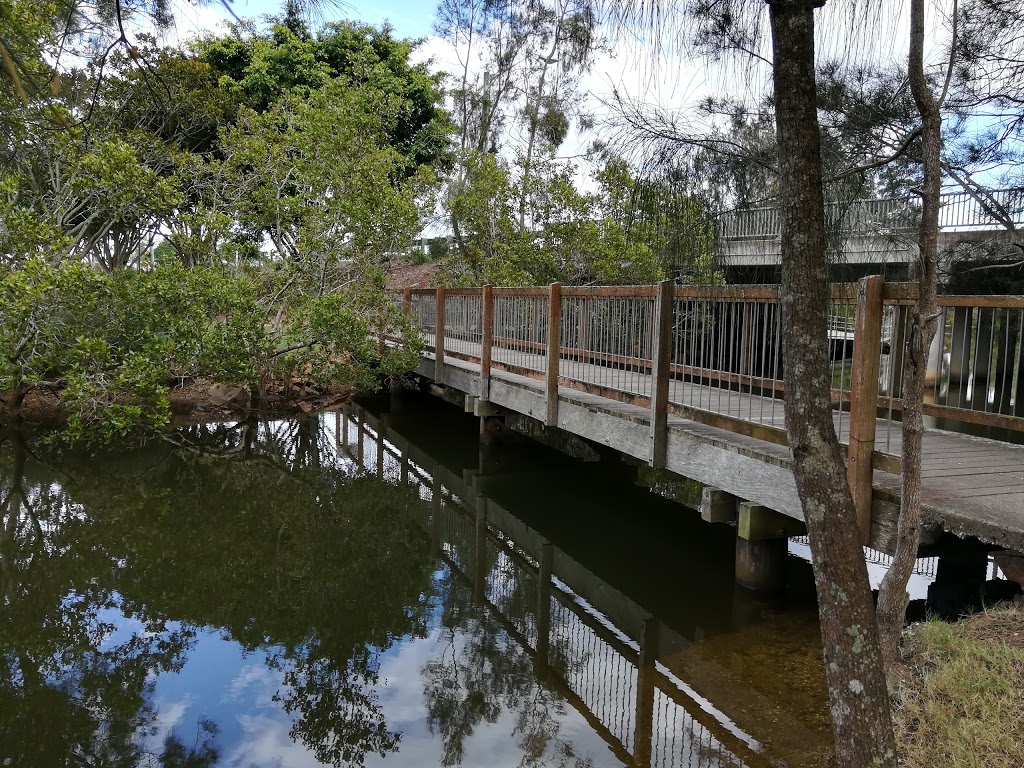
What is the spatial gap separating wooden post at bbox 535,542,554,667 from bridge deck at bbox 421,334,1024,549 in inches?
45.4

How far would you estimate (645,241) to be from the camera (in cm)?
558

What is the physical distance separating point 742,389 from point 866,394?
196cm

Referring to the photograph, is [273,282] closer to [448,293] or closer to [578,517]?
[448,293]

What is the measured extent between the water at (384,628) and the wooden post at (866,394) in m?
1.14

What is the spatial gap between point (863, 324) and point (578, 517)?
4.46 metres

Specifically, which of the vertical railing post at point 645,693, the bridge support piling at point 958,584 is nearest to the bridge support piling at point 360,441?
the vertical railing post at point 645,693

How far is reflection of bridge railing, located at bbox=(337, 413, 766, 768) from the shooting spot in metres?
4.13

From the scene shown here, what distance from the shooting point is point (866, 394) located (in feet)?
14.4

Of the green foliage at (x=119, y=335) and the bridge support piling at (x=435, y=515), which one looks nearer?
the bridge support piling at (x=435, y=515)

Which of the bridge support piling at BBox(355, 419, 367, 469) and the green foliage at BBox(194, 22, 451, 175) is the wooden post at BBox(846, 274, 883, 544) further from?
the green foliage at BBox(194, 22, 451, 175)

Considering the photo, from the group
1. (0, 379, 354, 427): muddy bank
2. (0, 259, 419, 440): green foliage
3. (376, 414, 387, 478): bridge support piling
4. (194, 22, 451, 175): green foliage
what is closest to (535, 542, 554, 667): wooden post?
(376, 414, 387, 478): bridge support piling

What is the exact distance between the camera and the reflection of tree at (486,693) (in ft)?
13.8

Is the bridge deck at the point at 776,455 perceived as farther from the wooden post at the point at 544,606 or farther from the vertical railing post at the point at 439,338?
the vertical railing post at the point at 439,338

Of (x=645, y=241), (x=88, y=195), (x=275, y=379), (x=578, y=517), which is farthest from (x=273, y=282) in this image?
(x=645, y=241)
